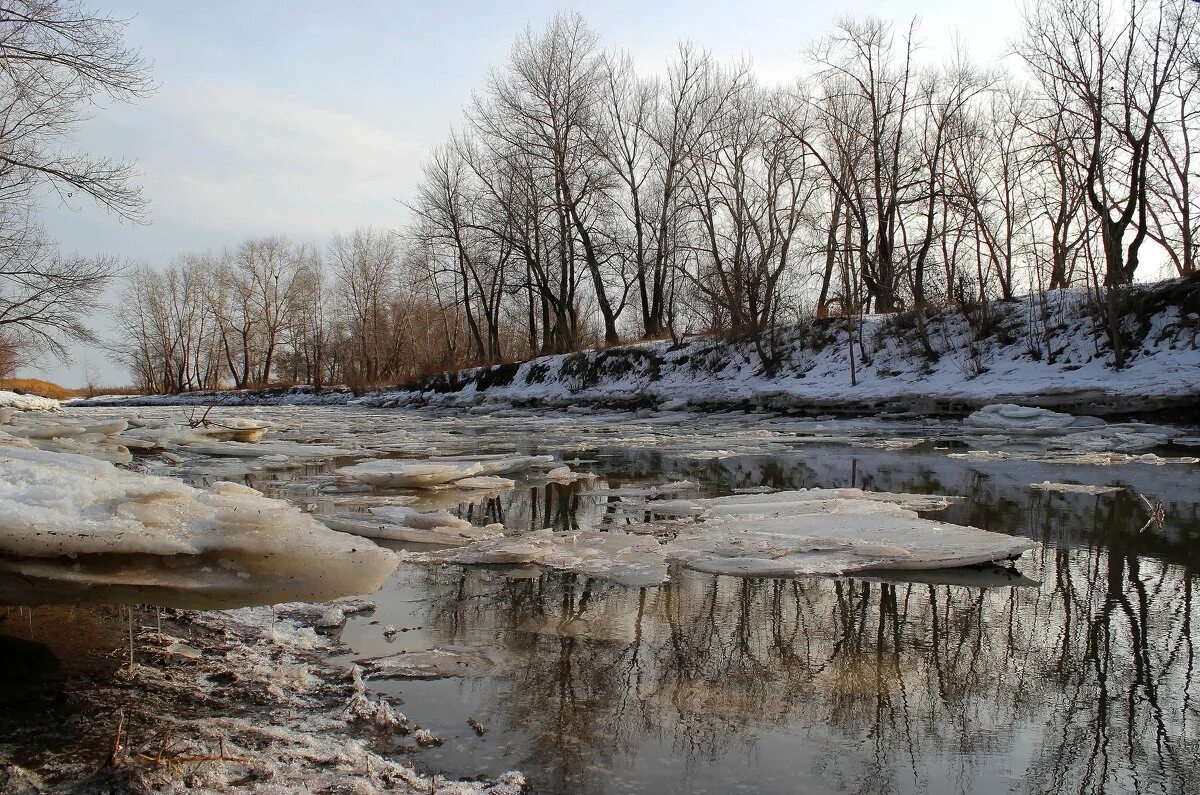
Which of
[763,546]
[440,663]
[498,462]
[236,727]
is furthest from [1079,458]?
[236,727]

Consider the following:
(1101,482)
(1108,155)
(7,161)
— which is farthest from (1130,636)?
(1108,155)

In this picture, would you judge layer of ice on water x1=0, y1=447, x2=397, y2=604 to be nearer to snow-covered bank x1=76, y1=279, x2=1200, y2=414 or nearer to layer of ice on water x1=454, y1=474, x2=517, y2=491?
layer of ice on water x1=454, y1=474, x2=517, y2=491

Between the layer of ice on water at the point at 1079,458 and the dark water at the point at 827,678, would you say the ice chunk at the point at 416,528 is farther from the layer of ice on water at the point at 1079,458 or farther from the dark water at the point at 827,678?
the layer of ice on water at the point at 1079,458

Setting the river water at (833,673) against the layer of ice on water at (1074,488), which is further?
the layer of ice on water at (1074,488)

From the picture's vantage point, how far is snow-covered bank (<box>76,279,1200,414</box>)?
1237cm

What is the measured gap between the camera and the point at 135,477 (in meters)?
2.65

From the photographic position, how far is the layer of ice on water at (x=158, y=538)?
1.98 meters

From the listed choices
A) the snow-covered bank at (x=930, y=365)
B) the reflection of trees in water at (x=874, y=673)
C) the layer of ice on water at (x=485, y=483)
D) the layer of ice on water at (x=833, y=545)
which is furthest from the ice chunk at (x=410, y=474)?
the snow-covered bank at (x=930, y=365)

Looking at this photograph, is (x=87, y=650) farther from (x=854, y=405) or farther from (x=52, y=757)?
(x=854, y=405)

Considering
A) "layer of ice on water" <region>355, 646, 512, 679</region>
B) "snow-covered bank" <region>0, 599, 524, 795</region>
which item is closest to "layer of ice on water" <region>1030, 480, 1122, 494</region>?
"layer of ice on water" <region>355, 646, 512, 679</region>

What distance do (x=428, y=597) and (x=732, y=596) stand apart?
4.15 ft

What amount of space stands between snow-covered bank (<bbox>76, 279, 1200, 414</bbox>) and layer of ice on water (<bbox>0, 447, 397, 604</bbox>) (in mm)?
13136

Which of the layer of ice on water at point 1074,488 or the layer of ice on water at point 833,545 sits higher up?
the layer of ice on water at point 833,545

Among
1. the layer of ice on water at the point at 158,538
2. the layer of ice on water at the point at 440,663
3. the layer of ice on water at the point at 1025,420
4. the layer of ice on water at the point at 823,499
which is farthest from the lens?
the layer of ice on water at the point at 1025,420
